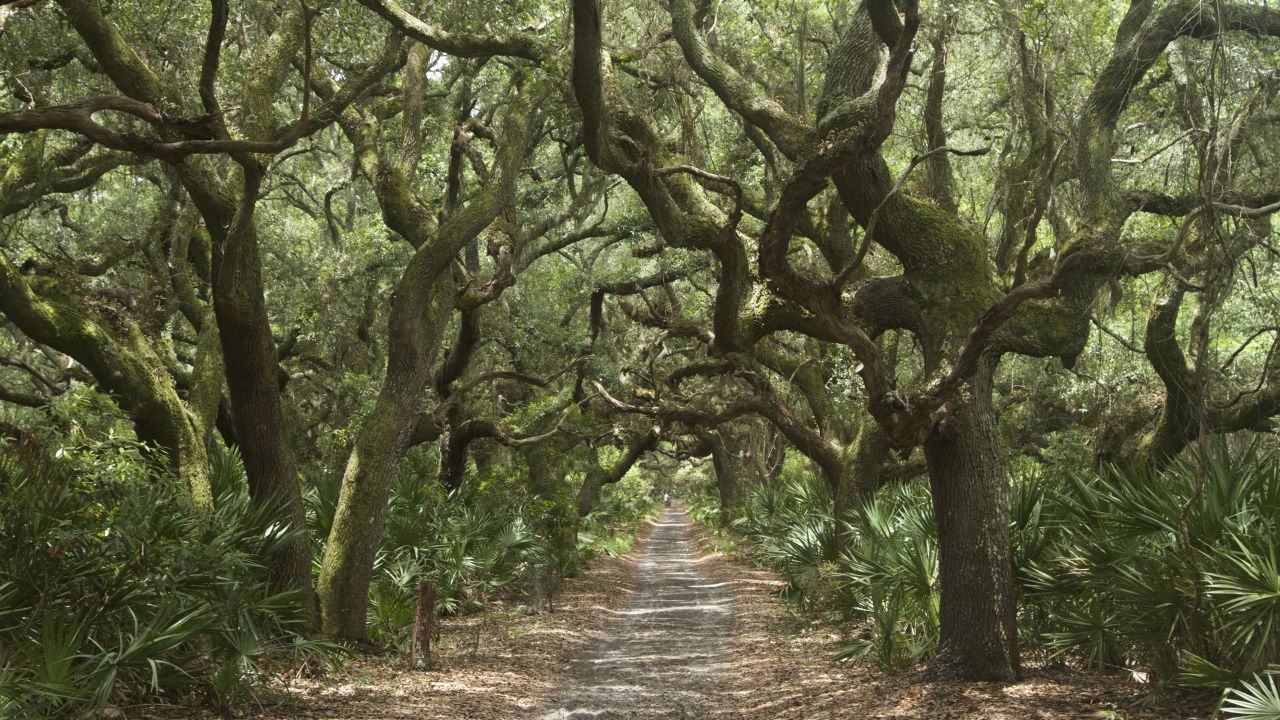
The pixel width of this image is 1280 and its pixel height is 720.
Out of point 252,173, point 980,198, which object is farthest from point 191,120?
point 980,198

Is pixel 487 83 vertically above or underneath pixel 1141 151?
above

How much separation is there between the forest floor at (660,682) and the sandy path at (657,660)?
22mm

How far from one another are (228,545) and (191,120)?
328cm

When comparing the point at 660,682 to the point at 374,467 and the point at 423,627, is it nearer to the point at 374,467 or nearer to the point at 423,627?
the point at 423,627

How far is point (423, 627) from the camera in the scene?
30.6 feet

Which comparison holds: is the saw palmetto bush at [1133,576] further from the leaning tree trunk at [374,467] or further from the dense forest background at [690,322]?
the leaning tree trunk at [374,467]

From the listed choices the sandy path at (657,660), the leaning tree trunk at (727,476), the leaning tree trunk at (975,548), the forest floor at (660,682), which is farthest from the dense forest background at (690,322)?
the leaning tree trunk at (727,476)

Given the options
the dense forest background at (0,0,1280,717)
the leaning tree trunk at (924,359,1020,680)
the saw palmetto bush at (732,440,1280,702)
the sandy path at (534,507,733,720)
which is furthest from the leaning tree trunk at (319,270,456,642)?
the leaning tree trunk at (924,359,1020,680)

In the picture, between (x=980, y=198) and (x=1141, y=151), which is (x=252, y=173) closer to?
(x=1141, y=151)

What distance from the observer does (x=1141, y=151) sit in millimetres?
12141

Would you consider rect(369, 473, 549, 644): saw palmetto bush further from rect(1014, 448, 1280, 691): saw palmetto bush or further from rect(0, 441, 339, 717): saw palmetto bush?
rect(1014, 448, 1280, 691): saw palmetto bush

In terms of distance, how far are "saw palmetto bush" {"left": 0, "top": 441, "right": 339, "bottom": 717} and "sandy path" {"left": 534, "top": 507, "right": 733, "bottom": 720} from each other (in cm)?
263

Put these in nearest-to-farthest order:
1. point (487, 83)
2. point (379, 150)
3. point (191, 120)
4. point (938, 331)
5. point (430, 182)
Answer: point (191, 120) → point (938, 331) → point (379, 150) → point (487, 83) → point (430, 182)

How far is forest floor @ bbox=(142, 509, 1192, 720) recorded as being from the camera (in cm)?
706
